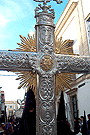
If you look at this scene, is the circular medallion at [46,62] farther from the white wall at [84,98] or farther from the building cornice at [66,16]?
the building cornice at [66,16]

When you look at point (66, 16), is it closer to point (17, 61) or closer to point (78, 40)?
point (78, 40)

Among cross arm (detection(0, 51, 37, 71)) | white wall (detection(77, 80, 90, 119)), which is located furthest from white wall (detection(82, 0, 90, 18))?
cross arm (detection(0, 51, 37, 71))

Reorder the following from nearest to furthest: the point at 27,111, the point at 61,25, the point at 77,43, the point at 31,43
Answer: the point at 31,43 → the point at 27,111 → the point at 77,43 → the point at 61,25

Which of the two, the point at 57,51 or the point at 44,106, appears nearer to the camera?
the point at 44,106

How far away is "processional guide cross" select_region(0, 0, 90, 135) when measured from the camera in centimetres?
227

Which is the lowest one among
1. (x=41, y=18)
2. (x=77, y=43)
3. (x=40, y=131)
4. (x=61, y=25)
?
(x=40, y=131)

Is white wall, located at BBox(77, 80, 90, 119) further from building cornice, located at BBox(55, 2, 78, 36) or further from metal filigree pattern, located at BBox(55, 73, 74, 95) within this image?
metal filigree pattern, located at BBox(55, 73, 74, 95)

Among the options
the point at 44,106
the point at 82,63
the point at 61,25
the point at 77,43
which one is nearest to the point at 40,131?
the point at 44,106

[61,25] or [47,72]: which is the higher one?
[61,25]

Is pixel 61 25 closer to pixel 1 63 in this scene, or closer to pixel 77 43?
pixel 77 43

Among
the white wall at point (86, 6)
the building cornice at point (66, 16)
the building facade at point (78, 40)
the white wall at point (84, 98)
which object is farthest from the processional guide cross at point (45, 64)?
the building cornice at point (66, 16)

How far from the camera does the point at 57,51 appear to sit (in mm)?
2699

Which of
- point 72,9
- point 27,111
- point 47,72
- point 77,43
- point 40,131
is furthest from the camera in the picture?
point 72,9

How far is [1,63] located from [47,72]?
26.7 inches
